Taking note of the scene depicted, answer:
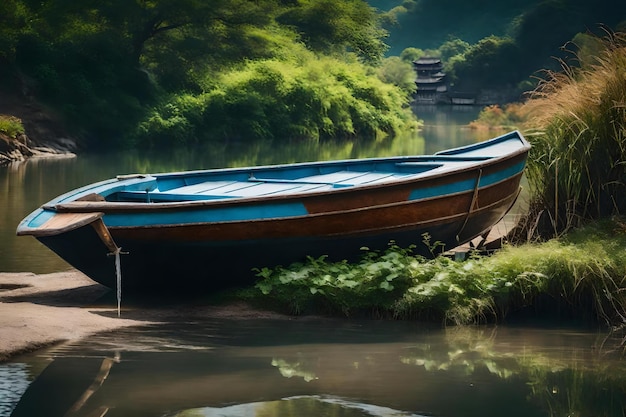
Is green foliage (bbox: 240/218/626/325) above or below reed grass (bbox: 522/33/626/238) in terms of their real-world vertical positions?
below

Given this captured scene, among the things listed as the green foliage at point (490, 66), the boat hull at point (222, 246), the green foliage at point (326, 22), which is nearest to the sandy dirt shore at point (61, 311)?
the boat hull at point (222, 246)

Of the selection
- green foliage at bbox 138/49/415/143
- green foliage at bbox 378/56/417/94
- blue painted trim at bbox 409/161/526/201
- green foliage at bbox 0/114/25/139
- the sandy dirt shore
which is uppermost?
green foliage at bbox 378/56/417/94

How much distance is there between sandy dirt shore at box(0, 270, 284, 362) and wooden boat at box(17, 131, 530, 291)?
34 cm

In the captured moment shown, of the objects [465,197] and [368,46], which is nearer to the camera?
[465,197]

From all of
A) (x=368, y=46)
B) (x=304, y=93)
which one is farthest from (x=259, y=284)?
(x=368, y=46)

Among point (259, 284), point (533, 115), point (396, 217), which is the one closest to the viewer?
point (259, 284)

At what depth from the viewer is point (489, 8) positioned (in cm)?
10369

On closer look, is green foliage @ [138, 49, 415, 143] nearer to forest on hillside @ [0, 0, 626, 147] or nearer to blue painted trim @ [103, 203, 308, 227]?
forest on hillside @ [0, 0, 626, 147]

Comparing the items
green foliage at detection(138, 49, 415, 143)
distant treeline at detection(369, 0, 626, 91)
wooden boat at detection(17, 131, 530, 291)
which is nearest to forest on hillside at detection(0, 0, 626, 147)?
green foliage at detection(138, 49, 415, 143)

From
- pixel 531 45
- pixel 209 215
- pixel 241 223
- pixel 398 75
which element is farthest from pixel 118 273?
pixel 531 45

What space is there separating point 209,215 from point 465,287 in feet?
6.87

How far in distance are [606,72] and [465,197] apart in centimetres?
166

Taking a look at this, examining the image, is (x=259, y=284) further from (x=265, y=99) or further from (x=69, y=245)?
(x=265, y=99)

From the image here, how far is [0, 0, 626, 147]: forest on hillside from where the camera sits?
3384 centimetres
